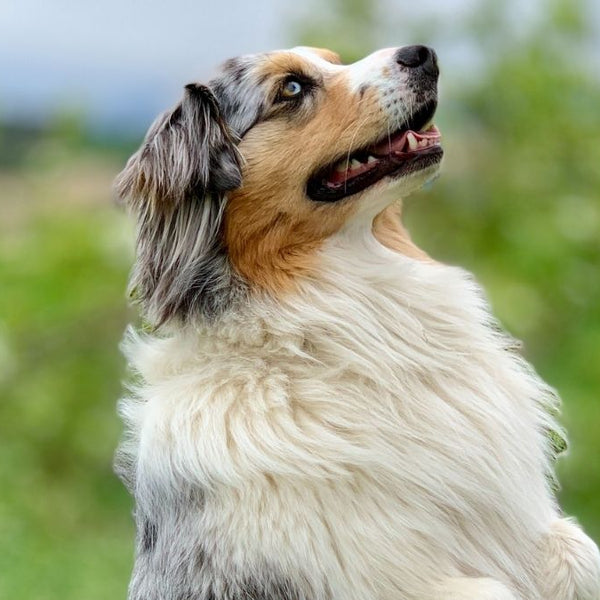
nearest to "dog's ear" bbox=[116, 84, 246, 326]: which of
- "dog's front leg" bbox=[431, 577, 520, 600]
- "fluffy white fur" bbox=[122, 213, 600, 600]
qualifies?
"fluffy white fur" bbox=[122, 213, 600, 600]

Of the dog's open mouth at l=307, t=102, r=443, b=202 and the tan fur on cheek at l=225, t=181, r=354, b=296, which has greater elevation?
the dog's open mouth at l=307, t=102, r=443, b=202

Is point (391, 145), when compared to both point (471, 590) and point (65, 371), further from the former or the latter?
point (65, 371)

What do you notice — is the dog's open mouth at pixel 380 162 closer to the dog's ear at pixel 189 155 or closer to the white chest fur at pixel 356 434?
the white chest fur at pixel 356 434

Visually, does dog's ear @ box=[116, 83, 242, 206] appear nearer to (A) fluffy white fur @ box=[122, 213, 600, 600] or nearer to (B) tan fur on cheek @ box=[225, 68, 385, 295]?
(B) tan fur on cheek @ box=[225, 68, 385, 295]

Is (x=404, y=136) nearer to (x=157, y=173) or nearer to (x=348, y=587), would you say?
(x=157, y=173)

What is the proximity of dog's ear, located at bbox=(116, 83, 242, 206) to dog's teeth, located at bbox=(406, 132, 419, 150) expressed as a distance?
0.53 m

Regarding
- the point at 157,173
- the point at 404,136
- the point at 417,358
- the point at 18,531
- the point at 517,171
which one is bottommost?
the point at 18,531

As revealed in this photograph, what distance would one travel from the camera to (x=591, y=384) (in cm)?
Result: 737

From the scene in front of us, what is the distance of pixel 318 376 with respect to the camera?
10.7ft

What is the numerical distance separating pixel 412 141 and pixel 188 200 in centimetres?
72

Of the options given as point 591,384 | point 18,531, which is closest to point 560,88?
point 591,384

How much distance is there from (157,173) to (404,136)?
0.77 meters

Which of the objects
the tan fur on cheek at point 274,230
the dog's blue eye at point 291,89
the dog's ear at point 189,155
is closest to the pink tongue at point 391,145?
the tan fur on cheek at point 274,230

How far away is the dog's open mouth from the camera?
3408 mm
